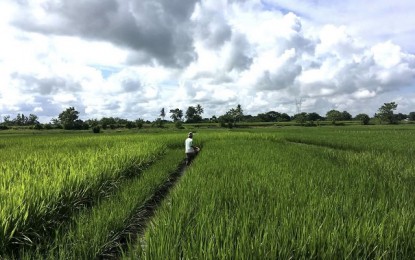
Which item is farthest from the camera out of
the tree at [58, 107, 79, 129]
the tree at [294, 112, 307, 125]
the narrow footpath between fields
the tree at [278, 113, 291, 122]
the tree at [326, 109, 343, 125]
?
the tree at [326, 109, 343, 125]

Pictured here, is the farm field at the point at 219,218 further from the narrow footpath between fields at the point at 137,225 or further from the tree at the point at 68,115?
the tree at the point at 68,115

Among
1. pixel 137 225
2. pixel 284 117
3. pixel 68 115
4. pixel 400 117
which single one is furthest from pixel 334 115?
pixel 137 225

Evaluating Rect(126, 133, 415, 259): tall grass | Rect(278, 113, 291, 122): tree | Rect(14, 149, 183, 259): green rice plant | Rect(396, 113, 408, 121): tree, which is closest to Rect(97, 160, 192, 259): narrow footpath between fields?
Rect(14, 149, 183, 259): green rice plant

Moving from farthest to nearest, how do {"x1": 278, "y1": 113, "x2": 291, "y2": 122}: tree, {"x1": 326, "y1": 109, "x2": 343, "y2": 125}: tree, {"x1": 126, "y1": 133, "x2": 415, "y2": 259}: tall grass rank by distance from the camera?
{"x1": 326, "y1": 109, "x2": 343, "y2": 125}: tree < {"x1": 278, "y1": 113, "x2": 291, "y2": 122}: tree < {"x1": 126, "y1": 133, "x2": 415, "y2": 259}: tall grass

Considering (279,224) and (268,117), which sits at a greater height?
(268,117)

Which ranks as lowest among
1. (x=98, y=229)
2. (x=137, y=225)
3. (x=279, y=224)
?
(x=137, y=225)

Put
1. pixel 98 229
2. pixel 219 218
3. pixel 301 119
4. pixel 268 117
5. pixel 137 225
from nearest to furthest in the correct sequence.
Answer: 1. pixel 219 218
2. pixel 98 229
3. pixel 137 225
4. pixel 301 119
5. pixel 268 117

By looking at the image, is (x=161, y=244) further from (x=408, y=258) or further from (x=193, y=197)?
(x=408, y=258)

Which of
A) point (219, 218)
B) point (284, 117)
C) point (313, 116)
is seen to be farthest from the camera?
point (313, 116)

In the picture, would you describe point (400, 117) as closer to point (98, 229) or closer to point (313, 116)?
point (313, 116)

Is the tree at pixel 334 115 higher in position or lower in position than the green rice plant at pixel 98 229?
higher

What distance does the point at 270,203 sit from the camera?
475 cm

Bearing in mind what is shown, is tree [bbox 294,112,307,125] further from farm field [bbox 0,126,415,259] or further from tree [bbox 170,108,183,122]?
farm field [bbox 0,126,415,259]

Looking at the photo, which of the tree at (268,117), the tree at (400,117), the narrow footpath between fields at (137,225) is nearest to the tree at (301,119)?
the tree at (268,117)
